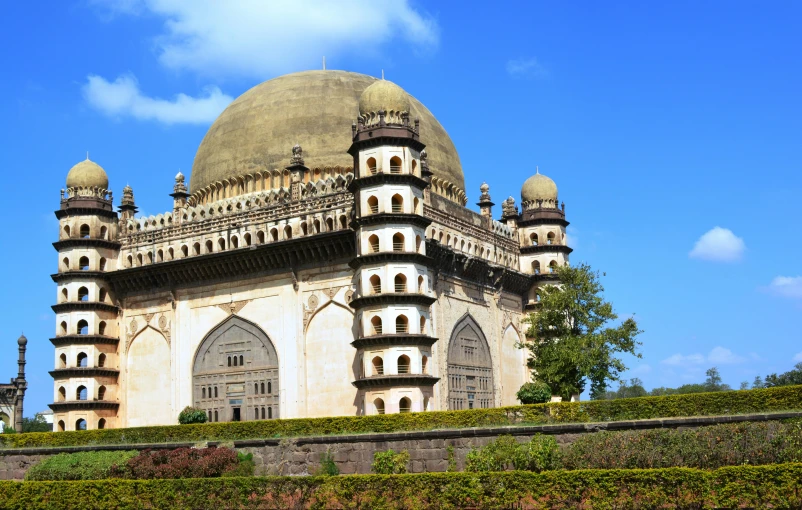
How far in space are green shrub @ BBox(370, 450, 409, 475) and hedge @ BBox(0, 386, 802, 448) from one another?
2374 mm

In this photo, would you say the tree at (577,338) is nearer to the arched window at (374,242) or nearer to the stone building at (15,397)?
the arched window at (374,242)

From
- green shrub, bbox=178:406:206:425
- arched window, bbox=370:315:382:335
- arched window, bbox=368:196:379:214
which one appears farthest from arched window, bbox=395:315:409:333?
green shrub, bbox=178:406:206:425

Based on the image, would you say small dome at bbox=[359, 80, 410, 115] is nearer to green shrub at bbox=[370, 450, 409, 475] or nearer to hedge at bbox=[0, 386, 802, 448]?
hedge at bbox=[0, 386, 802, 448]

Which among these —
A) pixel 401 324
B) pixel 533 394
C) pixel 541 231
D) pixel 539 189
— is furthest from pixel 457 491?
pixel 539 189

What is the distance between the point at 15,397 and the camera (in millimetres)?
67250

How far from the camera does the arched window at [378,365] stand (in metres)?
35.8

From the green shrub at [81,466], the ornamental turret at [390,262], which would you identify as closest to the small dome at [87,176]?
the ornamental turret at [390,262]

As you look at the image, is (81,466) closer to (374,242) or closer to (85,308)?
(374,242)

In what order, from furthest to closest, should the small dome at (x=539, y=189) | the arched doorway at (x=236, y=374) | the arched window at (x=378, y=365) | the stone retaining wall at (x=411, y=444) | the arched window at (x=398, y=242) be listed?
the small dome at (x=539, y=189) → the arched doorway at (x=236, y=374) → the arched window at (x=398, y=242) → the arched window at (x=378, y=365) → the stone retaining wall at (x=411, y=444)

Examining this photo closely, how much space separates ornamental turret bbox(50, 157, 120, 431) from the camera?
44.3 meters

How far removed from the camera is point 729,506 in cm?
1948

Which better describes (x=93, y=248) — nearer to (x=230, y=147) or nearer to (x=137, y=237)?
(x=137, y=237)

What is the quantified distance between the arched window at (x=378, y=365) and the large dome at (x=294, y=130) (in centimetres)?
1176

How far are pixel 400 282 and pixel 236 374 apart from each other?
10.3 meters
